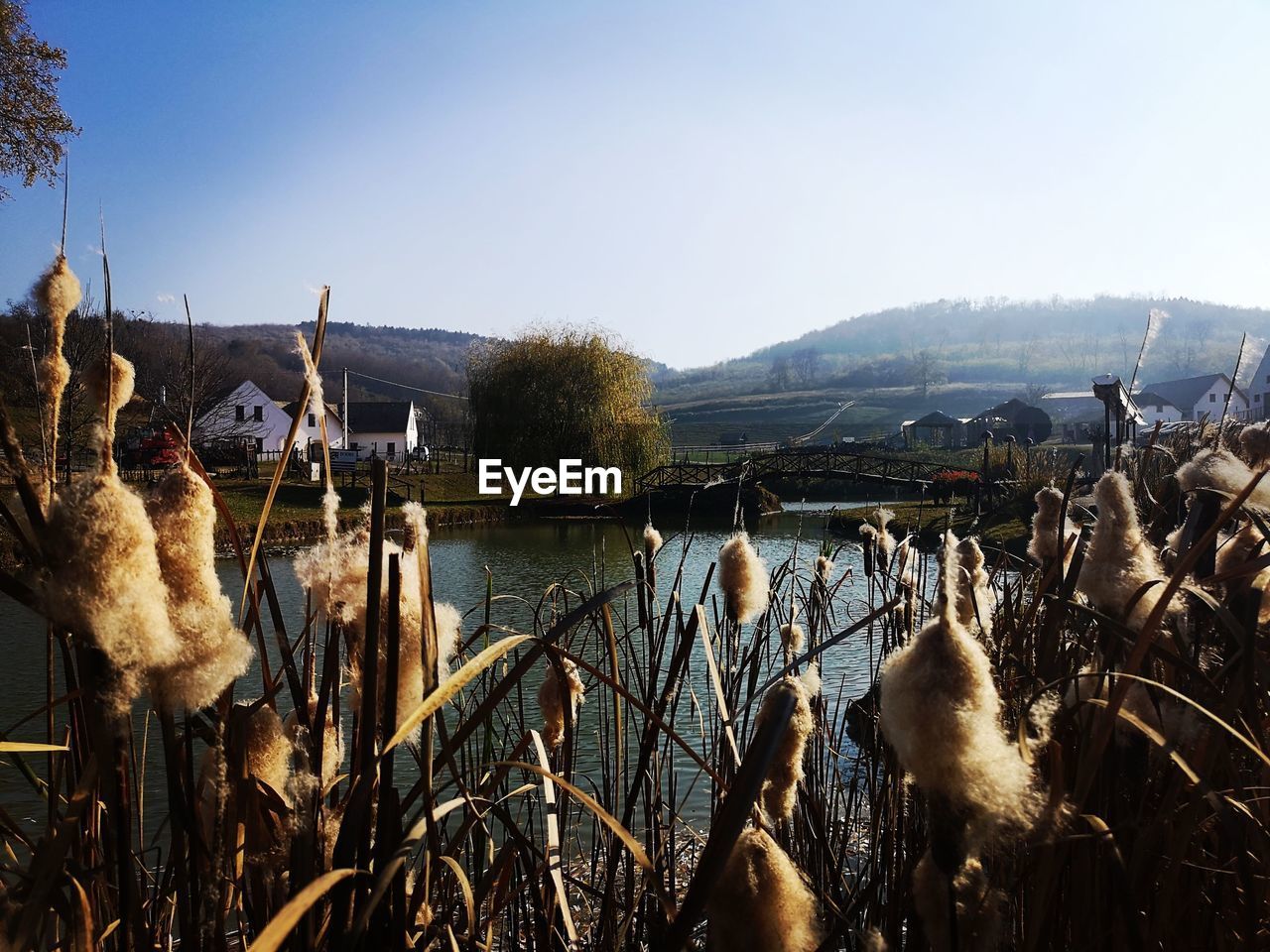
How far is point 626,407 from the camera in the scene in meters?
33.9

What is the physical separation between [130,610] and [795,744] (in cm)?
56

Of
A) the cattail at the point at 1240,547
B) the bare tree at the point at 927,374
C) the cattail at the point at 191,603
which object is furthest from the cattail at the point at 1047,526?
the bare tree at the point at 927,374

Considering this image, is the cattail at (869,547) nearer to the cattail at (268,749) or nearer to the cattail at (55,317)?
A: the cattail at (268,749)

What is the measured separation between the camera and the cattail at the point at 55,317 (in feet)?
2.80

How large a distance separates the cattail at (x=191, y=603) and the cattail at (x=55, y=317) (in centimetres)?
27

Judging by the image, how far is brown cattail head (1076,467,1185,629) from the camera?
102 cm

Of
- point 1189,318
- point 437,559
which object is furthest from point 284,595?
point 1189,318

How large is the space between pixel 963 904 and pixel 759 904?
21 centimetres

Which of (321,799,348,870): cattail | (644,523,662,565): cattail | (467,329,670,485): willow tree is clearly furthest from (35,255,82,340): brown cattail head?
(467,329,670,485): willow tree

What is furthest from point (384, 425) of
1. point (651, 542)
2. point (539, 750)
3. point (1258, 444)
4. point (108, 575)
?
point (108, 575)

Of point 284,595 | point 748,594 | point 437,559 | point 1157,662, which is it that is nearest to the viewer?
point 1157,662

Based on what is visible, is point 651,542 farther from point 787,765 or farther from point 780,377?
point 780,377

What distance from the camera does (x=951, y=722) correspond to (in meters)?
0.58

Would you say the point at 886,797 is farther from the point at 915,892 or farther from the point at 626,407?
the point at 626,407
